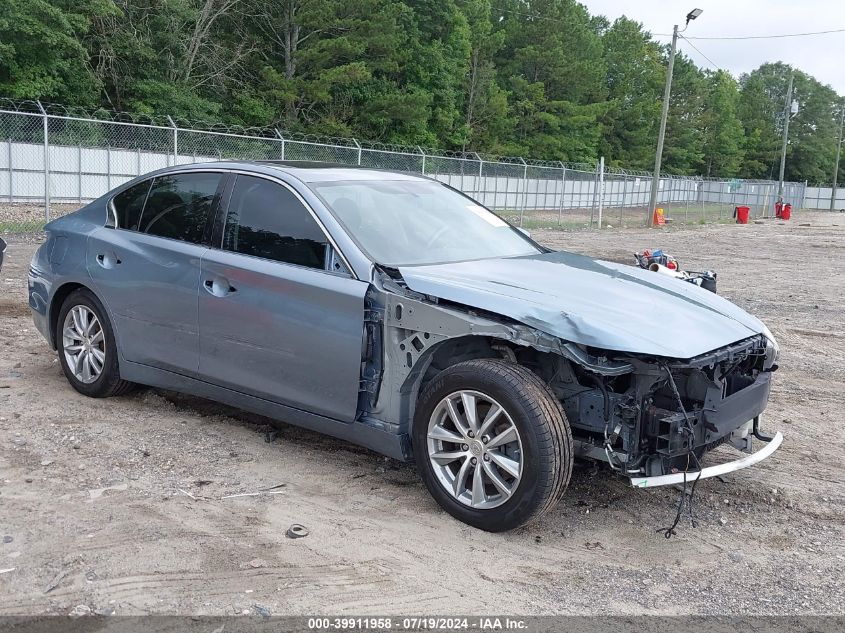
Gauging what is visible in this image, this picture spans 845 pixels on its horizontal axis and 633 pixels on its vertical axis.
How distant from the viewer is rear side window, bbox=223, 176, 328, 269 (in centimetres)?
452

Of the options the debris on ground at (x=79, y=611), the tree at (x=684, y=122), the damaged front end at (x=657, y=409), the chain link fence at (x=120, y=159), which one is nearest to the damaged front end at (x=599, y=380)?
the damaged front end at (x=657, y=409)

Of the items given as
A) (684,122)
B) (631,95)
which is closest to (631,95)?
(631,95)

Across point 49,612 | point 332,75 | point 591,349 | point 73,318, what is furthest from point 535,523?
point 332,75

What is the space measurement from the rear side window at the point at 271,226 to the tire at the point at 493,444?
1.05 metres

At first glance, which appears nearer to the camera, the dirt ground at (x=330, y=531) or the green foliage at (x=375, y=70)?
the dirt ground at (x=330, y=531)

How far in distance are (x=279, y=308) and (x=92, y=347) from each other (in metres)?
1.84

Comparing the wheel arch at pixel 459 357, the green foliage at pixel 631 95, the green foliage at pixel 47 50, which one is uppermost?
the green foliage at pixel 631 95

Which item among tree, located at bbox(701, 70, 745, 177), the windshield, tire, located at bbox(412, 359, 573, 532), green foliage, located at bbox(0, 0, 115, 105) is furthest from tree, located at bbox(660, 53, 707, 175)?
tire, located at bbox(412, 359, 573, 532)

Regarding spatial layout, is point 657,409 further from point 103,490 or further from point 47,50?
point 47,50

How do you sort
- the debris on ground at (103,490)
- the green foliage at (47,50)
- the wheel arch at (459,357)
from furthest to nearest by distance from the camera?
1. the green foliage at (47,50)
2. the debris on ground at (103,490)
3. the wheel arch at (459,357)

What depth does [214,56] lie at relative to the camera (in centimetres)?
3959

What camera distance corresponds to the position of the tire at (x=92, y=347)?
5.46 metres

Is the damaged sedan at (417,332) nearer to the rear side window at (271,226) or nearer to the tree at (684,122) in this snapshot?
the rear side window at (271,226)

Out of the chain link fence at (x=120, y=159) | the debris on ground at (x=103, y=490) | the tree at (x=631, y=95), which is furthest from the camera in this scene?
the tree at (x=631, y=95)
